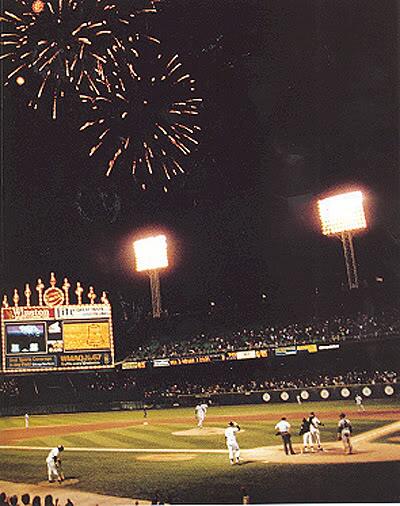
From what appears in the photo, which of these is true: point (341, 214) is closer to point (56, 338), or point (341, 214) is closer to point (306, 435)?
point (56, 338)

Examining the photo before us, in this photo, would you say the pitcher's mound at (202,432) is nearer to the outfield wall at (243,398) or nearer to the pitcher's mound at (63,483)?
the pitcher's mound at (63,483)

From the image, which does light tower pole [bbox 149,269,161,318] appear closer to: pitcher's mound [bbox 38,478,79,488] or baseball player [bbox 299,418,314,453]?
baseball player [bbox 299,418,314,453]

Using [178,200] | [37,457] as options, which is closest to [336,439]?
[37,457]

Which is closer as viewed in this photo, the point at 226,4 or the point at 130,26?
the point at 130,26

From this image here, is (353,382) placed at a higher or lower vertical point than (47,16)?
lower

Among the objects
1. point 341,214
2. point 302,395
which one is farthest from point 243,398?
point 341,214

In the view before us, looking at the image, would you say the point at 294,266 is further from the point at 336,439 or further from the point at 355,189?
the point at 336,439

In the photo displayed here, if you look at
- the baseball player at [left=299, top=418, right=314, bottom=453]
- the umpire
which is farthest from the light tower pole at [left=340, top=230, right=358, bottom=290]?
the umpire
